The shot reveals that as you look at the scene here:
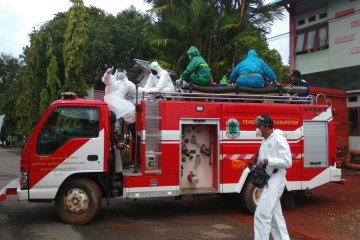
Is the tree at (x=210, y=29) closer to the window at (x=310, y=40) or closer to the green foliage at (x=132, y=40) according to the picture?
the green foliage at (x=132, y=40)

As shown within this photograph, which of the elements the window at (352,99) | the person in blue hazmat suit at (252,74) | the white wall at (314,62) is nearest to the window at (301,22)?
the white wall at (314,62)

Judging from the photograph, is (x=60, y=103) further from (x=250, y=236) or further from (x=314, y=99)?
(x=314, y=99)

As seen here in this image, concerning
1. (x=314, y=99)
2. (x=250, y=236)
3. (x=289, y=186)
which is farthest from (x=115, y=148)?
(x=314, y=99)

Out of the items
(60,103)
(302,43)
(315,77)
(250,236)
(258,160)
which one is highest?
(302,43)

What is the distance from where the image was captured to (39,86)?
102 ft

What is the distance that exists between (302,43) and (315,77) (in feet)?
5.66

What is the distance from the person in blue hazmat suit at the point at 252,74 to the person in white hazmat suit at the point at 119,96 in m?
2.27

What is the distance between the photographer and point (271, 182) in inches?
255

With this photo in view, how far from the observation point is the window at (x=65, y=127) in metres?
8.30

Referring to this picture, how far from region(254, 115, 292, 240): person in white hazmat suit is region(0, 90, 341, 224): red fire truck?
95cm

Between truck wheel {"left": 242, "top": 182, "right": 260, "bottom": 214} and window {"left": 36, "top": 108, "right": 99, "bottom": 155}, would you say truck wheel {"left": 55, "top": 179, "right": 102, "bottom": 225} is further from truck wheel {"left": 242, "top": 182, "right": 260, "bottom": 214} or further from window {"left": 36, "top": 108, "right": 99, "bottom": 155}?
truck wheel {"left": 242, "top": 182, "right": 260, "bottom": 214}

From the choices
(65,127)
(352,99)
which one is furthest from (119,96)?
(352,99)

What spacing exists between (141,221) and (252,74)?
3750 millimetres

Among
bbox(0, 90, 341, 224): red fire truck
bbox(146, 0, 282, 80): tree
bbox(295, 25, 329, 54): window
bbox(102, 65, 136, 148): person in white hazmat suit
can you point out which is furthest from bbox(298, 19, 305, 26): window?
bbox(102, 65, 136, 148): person in white hazmat suit
